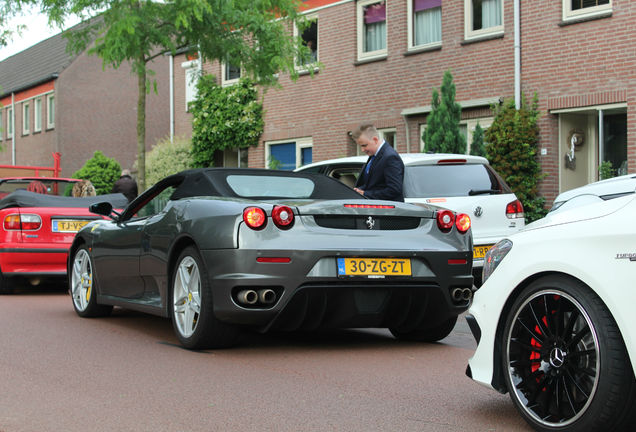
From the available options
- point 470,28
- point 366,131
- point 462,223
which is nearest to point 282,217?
point 462,223

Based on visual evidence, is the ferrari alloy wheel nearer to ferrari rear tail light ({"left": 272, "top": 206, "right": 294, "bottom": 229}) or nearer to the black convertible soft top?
ferrari rear tail light ({"left": 272, "top": 206, "right": 294, "bottom": 229})

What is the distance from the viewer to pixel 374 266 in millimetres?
6117

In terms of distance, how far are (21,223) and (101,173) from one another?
2375 cm

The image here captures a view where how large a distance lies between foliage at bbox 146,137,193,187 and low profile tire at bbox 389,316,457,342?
19.7m

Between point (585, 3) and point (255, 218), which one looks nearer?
point (255, 218)

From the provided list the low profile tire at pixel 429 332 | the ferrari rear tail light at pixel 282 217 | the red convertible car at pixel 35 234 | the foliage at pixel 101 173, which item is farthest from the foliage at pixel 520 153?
the foliage at pixel 101 173

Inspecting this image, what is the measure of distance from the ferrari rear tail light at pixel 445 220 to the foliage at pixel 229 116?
17.8 metres

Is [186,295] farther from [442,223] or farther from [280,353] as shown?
[442,223]

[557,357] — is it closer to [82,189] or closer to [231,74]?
[82,189]

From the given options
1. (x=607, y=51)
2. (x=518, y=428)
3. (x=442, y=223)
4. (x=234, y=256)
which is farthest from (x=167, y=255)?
(x=607, y=51)

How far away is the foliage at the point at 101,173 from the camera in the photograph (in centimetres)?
3375

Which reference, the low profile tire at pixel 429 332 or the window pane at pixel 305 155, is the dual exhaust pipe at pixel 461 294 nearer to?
the low profile tire at pixel 429 332

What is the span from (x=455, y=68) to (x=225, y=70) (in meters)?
8.73

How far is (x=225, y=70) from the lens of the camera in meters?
25.5
